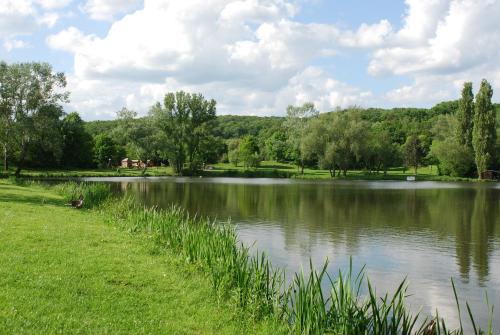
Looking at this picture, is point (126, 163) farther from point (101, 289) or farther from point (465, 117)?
point (101, 289)

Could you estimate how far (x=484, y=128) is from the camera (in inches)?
2872

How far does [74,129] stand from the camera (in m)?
84.4

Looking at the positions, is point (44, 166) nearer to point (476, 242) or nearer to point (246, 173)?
point (246, 173)

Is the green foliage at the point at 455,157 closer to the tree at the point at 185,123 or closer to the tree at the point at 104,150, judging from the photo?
the tree at the point at 185,123

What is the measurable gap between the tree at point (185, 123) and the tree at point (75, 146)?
14606 mm

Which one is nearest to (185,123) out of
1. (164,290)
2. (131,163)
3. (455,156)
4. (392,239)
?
(131,163)

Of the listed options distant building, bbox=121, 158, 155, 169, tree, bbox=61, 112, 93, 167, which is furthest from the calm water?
distant building, bbox=121, 158, 155, 169

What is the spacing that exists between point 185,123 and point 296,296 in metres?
78.7

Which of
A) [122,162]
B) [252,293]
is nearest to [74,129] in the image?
[122,162]

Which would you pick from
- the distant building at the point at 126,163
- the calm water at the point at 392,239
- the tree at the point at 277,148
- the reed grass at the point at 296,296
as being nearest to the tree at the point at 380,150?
the tree at the point at 277,148

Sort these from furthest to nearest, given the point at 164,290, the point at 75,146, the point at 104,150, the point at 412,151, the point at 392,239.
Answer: the point at 412,151
the point at 104,150
the point at 75,146
the point at 392,239
the point at 164,290

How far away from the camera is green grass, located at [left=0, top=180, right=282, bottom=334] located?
7.08m

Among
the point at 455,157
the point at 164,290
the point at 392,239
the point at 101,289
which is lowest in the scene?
the point at 392,239

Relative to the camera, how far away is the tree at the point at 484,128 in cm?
7256
